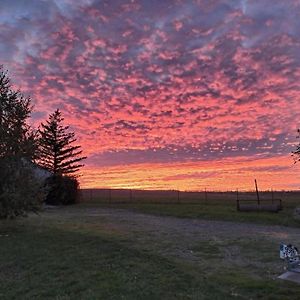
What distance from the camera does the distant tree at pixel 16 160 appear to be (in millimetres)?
21000

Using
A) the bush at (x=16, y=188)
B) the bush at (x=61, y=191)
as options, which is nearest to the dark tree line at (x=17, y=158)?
the bush at (x=16, y=188)

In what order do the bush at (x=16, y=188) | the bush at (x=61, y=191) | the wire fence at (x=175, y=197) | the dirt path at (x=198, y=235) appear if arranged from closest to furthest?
the dirt path at (x=198, y=235)
the bush at (x=16, y=188)
the bush at (x=61, y=191)
the wire fence at (x=175, y=197)

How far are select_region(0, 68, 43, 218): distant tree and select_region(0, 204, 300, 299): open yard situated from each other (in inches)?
62.4

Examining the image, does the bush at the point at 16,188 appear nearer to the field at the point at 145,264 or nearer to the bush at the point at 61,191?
the field at the point at 145,264

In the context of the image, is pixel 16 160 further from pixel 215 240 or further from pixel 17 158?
pixel 215 240

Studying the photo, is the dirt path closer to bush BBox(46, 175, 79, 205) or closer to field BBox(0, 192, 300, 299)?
field BBox(0, 192, 300, 299)

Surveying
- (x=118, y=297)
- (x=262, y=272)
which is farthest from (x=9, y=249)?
(x=262, y=272)

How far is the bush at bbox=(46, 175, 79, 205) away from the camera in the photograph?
4669 cm

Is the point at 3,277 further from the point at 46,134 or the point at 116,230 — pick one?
the point at 46,134

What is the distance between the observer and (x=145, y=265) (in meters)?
11.6

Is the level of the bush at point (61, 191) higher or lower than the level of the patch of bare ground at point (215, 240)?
higher

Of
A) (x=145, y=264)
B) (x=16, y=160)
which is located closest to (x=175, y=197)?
(x=16, y=160)

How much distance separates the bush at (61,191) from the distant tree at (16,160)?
80.7ft

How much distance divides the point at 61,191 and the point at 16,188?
2645cm
